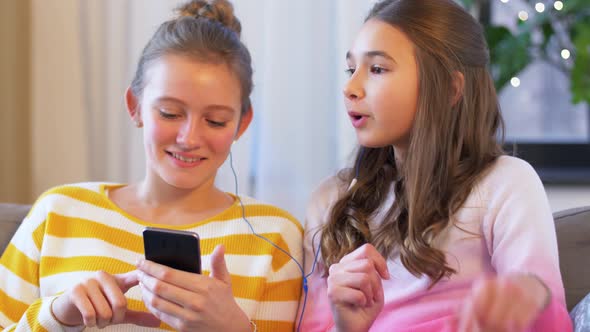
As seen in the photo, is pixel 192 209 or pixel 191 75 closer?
pixel 191 75

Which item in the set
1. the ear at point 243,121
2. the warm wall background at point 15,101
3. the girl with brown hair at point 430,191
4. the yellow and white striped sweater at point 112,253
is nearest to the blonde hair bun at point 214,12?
the ear at point 243,121

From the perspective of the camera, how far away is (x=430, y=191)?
1.38 metres

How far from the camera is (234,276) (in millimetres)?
1417

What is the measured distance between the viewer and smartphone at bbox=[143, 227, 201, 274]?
1.12 meters

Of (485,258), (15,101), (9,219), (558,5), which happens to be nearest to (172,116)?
(9,219)

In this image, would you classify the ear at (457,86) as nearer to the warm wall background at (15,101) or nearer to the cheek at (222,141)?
the cheek at (222,141)

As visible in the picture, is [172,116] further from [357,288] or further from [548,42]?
[548,42]

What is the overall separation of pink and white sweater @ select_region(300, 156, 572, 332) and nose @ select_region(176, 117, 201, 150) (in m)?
0.34

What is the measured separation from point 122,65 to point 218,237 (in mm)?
1004

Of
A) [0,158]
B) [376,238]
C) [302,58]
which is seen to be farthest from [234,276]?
[0,158]

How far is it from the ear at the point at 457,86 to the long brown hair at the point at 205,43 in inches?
16.2

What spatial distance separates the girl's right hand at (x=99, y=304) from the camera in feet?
3.84

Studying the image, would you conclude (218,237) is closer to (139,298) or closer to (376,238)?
(139,298)

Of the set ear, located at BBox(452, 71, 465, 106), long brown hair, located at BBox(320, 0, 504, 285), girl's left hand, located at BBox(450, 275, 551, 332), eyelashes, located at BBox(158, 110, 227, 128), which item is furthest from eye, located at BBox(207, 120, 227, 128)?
girl's left hand, located at BBox(450, 275, 551, 332)
